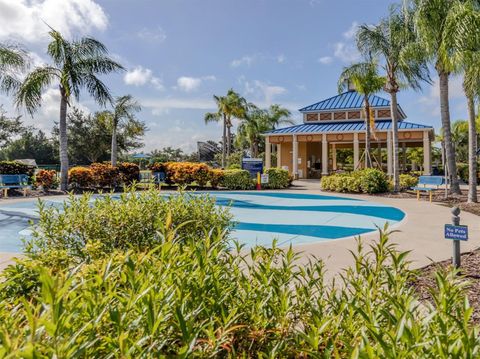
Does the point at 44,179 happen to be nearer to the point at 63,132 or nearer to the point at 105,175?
the point at 63,132

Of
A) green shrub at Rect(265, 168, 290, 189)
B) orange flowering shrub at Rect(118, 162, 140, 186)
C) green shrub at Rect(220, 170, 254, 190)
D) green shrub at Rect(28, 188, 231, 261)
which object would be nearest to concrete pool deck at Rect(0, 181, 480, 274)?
green shrub at Rect(28, 188, 231, 261)

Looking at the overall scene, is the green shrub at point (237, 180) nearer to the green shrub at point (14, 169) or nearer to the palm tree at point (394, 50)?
the palm tree at point (394, 50)

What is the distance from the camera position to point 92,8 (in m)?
12.6

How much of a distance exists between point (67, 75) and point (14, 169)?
548 cm

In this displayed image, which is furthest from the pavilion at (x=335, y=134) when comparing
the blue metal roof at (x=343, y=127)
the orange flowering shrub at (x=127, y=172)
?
the orange flowering shrub at (x=127, y=172)

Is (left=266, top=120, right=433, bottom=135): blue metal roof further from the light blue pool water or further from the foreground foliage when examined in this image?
the foreground foliage

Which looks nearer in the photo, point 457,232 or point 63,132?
point 457,232

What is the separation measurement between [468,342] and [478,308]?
2.93 metres

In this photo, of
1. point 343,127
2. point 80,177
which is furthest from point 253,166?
point 80,177

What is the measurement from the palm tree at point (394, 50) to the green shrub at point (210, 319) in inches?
602

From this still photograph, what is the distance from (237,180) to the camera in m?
20.7

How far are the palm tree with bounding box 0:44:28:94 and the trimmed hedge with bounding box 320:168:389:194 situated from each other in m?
16.2

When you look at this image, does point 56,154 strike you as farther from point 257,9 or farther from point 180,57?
point 257,9

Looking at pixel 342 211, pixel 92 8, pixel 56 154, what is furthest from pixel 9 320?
pixel 56 154
